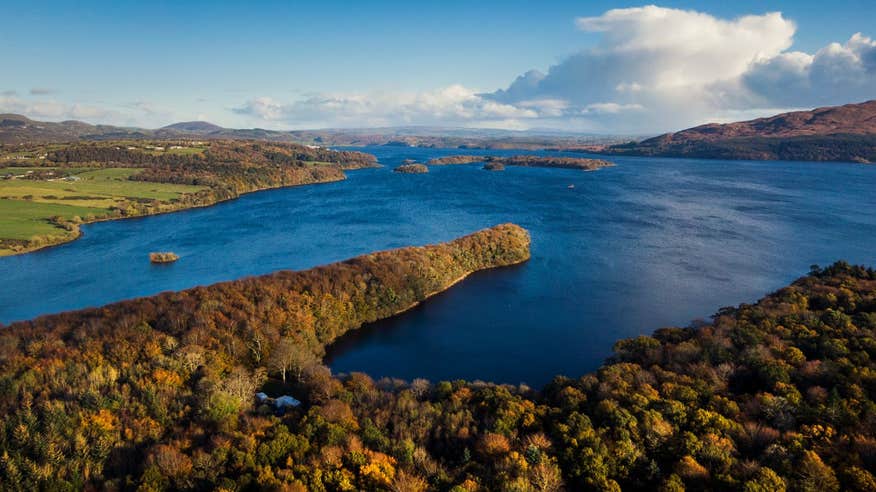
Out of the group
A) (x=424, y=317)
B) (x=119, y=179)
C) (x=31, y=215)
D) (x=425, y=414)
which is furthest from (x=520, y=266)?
(x=119, y=179)

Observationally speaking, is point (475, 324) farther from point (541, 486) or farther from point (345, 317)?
point (541, 486)

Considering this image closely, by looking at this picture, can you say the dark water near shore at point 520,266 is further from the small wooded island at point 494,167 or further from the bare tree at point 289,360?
the small wooded island at point 494,167

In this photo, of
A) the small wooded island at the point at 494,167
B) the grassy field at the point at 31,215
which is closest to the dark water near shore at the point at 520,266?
the grassy field at the point at 31,215

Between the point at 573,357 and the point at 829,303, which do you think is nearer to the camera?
the point at 829,303

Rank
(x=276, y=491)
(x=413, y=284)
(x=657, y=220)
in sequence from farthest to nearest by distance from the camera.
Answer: (x=657, y=220), (x=413, y=284), (x=276, y=491)

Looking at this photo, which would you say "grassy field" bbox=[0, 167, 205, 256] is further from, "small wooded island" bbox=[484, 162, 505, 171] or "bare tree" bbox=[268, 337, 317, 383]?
"small wooded island" bbox=[484, 162, 505, 171]

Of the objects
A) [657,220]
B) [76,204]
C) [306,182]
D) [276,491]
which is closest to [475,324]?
[276,491]

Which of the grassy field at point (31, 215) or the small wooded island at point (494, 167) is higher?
the small wooded island at point (494, 167)
